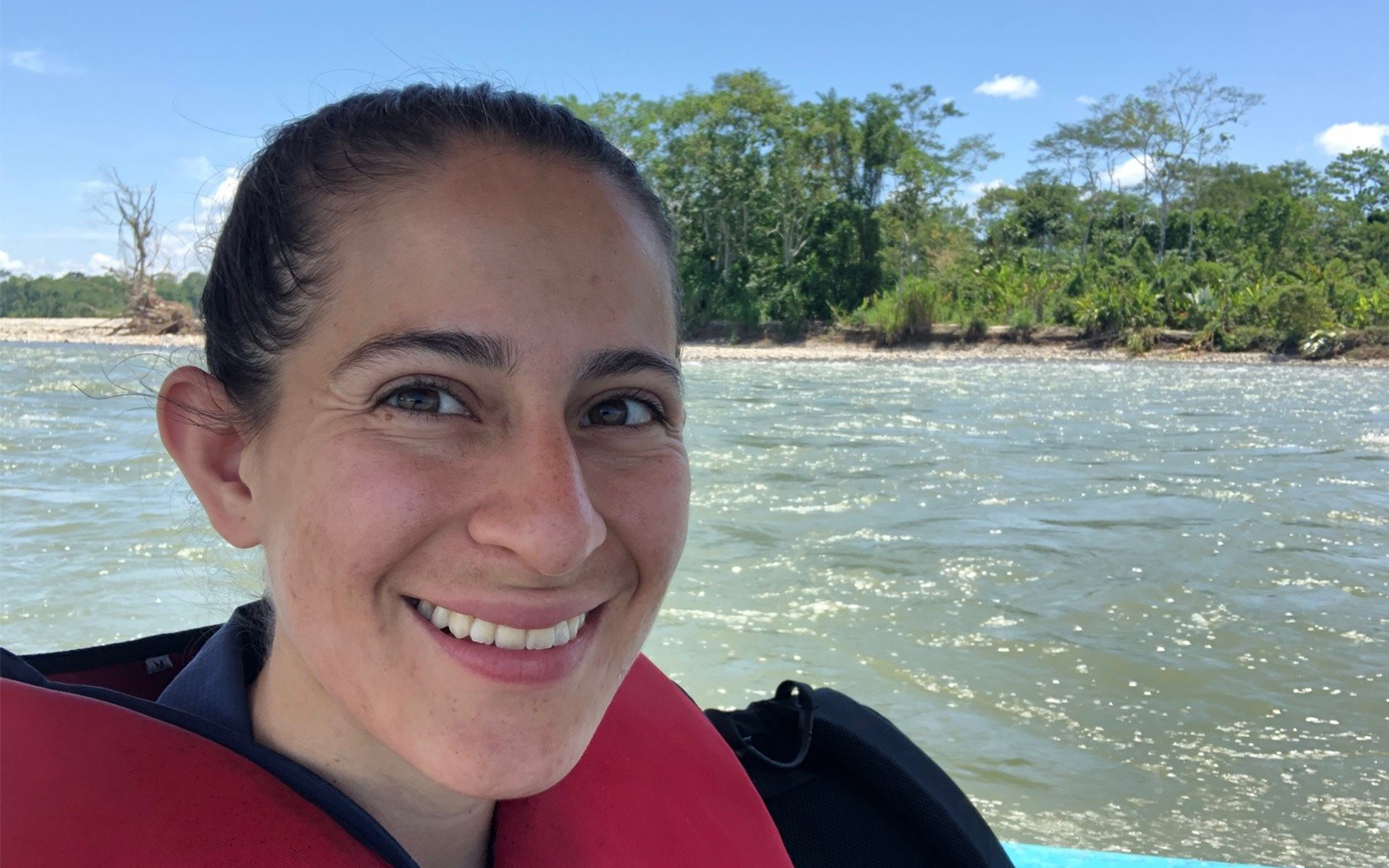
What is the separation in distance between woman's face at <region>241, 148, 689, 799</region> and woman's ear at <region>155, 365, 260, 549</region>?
42mm

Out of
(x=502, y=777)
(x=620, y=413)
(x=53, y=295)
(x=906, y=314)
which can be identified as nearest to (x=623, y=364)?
(x=620, y=413)

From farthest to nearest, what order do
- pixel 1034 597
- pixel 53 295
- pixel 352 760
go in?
1. pixel 53 295
2. pixel 1034 597
3. pixel 352 760

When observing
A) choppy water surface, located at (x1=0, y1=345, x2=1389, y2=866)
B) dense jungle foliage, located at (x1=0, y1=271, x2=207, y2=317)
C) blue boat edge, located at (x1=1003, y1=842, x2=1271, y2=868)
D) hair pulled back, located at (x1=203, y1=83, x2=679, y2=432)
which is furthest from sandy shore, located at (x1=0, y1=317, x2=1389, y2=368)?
hair pulled back, located at (x1=203, y1=83, x2=679, y2=432)

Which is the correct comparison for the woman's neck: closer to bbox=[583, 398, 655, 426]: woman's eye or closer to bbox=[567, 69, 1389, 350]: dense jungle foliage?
bbox=[583, 398, 655, 426]: woman's eye

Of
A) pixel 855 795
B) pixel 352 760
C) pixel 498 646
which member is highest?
pixel 498 646

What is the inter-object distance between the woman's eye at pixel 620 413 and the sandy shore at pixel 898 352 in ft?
67.3

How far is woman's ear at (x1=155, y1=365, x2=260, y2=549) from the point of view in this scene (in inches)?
40.5

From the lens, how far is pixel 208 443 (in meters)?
1.03

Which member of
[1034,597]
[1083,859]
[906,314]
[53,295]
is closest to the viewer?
[1083,859]

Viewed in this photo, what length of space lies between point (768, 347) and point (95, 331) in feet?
63.0

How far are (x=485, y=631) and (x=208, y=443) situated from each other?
0.36m

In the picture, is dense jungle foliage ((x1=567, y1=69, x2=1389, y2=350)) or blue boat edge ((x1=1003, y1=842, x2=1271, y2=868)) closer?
blue boat edge ((x1=1003, y1=842, x2=1271, y2=868))

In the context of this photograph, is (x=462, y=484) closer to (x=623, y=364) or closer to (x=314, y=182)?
(x=623, y=364)

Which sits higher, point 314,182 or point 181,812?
point 314,182
